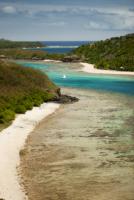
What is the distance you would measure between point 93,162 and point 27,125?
14.5 m

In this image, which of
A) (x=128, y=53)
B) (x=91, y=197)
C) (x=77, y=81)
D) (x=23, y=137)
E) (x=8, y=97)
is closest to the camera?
(x=91, y=197)

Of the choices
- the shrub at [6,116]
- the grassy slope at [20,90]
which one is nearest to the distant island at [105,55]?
the grassy slope at [20,90]

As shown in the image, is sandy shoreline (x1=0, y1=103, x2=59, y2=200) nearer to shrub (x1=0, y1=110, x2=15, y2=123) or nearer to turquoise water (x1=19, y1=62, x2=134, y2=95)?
shrub (x1=0, y1=110, x2=15, y2=123)

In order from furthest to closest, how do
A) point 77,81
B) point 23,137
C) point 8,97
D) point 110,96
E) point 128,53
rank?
point 128,53
point 77,81
point 110,96
point 8,97
point 23,137

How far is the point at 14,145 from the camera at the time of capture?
126ft

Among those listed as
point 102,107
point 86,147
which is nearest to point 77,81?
point 102,107

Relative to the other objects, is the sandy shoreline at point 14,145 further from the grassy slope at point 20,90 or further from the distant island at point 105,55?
the distant island at point 105,55

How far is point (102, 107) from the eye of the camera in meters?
61.8

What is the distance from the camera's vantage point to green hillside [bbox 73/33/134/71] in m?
136

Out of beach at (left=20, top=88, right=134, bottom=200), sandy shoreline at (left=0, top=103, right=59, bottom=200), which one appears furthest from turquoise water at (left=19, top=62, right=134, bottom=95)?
beach at (left=20, top=88, right=134, bottom=200)

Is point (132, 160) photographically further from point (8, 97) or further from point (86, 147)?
point (8, 97)

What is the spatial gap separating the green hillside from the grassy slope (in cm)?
6018

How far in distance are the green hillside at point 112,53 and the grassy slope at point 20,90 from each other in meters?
60.2

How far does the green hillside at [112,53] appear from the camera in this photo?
136375 mm
